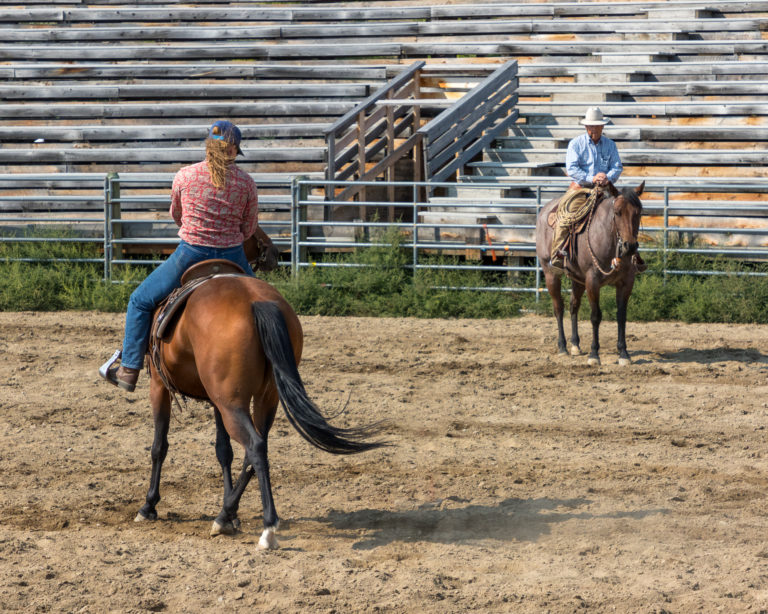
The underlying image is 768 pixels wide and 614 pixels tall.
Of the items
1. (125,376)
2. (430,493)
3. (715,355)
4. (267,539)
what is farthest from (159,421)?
(715,355)

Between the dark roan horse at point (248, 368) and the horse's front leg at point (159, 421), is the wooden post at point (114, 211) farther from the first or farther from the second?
the dark roan horse at point (248, 368)

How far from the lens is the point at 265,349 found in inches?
200

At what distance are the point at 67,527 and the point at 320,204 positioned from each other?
Result: 8669mm

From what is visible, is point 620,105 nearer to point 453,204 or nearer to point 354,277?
point 453,204

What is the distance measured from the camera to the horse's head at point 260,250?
6.29 m

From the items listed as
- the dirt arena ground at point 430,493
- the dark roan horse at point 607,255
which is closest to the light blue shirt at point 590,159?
the dark roan horse at point 607,255

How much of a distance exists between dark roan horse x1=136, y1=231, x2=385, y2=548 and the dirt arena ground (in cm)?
43

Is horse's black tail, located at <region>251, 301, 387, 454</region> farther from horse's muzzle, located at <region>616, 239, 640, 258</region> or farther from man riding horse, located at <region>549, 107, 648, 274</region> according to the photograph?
man riding horse, located at <region>549, 107, 648, 274</region>

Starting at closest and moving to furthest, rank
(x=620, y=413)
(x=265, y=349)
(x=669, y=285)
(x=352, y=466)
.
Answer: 1. (x=265, y=349)
2. (x=352, y=466)
3. (x=620, y=413)
4. (x=669, y=285)

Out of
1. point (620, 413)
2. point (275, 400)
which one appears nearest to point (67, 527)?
point (275, 400)

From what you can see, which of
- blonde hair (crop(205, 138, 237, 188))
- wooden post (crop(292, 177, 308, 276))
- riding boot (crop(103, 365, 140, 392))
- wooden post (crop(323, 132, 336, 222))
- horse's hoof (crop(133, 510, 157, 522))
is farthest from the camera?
wooden post (crop(323, 132, 336, 222))

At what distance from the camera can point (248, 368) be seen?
508 centimetres

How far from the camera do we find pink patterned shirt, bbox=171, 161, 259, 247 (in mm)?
5625

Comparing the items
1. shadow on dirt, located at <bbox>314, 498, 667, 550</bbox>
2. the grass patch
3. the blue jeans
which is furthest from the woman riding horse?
the grass patch
